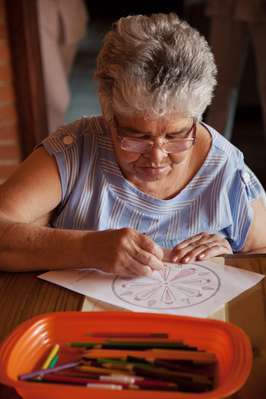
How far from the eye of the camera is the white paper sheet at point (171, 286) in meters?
1.05

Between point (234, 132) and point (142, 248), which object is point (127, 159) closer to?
point (142, 248)

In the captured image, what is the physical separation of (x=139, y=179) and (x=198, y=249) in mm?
252

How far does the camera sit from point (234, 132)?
4016mm

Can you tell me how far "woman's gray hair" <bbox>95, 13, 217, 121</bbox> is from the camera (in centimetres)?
116

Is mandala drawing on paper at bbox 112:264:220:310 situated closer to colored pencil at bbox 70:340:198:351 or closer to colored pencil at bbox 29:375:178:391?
colored pencil at bbox 70:340:198:351

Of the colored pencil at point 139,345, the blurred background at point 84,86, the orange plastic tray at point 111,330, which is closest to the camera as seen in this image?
the orange plastic tray at point 111,330

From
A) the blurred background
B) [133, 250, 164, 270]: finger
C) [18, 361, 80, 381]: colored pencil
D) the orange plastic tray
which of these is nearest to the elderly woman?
[133, 250, 164, 270]: finger

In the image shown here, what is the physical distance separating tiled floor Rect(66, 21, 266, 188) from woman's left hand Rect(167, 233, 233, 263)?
174 centimetres

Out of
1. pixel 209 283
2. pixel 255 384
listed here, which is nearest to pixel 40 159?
pixel 209 283

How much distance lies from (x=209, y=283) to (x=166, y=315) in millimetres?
176

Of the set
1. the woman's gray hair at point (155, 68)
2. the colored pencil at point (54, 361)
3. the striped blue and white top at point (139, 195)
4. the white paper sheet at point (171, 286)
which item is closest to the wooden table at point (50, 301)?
the white paper sheet at point (171, 286)

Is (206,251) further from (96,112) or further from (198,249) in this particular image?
(96,112)

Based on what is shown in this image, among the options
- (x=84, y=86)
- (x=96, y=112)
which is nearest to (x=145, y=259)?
(x=96, y=112)

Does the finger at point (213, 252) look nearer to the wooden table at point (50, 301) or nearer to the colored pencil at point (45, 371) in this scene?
the wooden table at point (50, 301)
